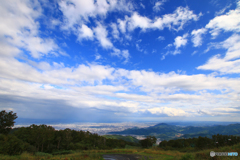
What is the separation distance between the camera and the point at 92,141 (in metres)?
50.2

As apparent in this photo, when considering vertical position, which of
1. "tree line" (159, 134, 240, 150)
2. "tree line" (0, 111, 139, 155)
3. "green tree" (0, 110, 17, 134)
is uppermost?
"green tree" (0, 110, 17, 134)

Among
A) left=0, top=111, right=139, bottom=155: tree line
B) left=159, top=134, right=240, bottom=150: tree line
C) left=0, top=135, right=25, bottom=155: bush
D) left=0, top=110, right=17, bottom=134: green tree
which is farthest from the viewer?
left=159, top=134, right=240, bottom=150: tree line

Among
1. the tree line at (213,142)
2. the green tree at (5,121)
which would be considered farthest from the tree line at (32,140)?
the tree line at (213,142)

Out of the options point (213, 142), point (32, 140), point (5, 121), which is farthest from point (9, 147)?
point (213, 142)

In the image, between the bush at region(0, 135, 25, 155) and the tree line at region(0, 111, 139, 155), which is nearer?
the bush at region(0, 135, 25, 155)

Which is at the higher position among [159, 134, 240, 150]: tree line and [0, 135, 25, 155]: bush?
[0, 135, 25, 155]: bush

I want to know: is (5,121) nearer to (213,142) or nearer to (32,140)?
(32,140)

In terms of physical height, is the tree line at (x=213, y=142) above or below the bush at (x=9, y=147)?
below

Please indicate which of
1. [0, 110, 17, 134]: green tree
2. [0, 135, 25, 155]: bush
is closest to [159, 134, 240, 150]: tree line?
[0, 135, 25, 155]: bush

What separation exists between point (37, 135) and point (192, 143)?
3229 inches

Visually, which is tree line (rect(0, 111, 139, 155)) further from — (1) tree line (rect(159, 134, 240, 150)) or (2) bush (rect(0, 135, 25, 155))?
(1) tree line (rect(159, 134, 240, 150))

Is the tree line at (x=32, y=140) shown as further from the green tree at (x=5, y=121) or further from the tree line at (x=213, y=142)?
the tree line at (x=213, y=142)

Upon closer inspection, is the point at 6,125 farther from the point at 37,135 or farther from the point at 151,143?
the point at 151,143

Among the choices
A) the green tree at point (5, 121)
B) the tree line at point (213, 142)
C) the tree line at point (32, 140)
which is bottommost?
the tree line at point (213, 142)
